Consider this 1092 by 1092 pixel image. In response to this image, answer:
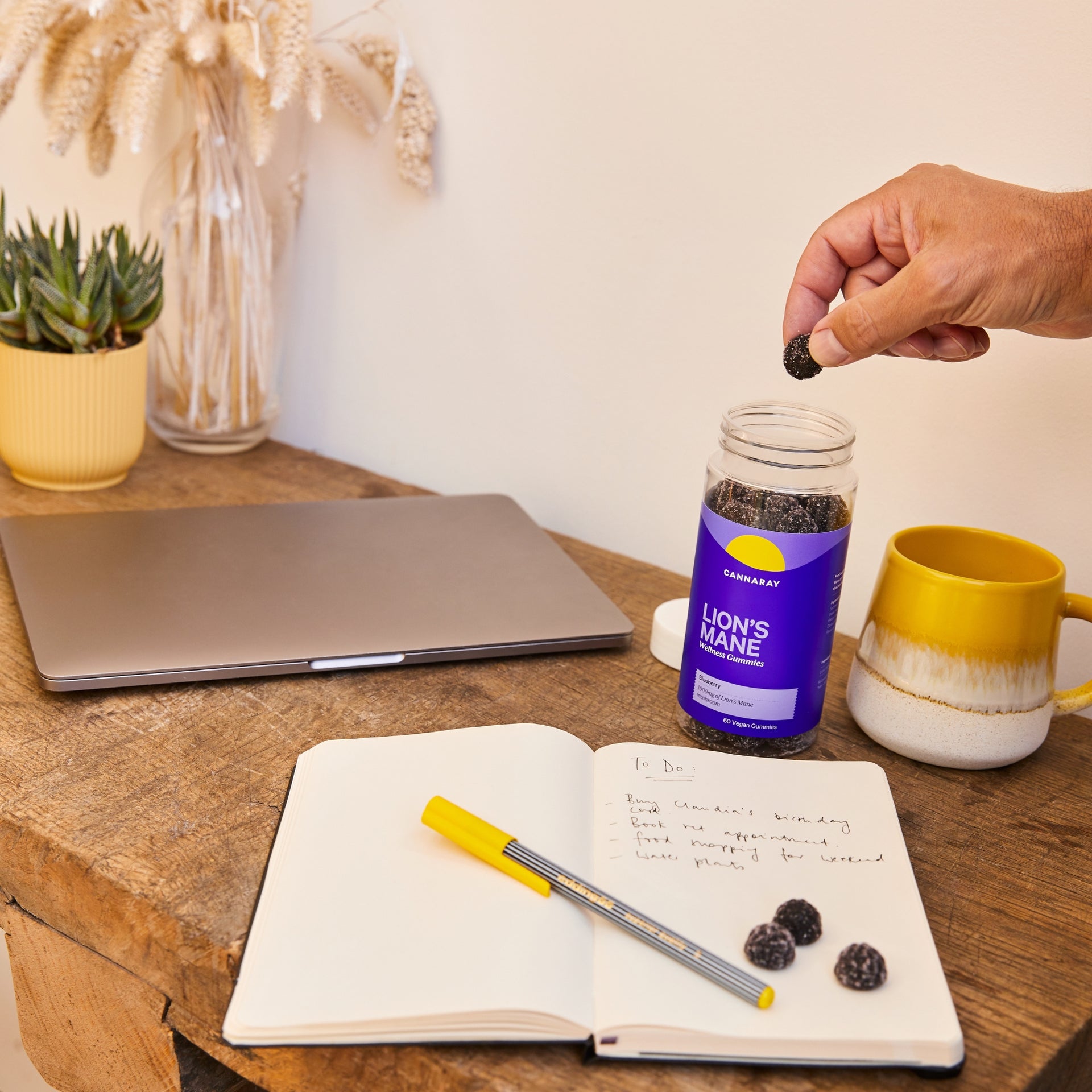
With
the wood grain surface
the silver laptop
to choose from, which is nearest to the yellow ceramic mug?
the silver laptop

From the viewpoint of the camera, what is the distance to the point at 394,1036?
48cm

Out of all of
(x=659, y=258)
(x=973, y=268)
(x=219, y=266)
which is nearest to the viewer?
(x=973, y=268)

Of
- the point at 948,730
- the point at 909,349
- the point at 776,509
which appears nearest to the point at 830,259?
the point at 909,349

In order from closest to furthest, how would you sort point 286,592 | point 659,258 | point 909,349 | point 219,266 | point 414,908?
point 414,908 < point 909,349 < point 286,592 < point 659,258 < point 219,266

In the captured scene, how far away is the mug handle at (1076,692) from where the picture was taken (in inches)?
28.2

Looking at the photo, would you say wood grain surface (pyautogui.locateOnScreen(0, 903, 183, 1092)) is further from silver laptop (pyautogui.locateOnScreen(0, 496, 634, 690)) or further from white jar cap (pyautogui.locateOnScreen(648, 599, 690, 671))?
white jar cap (pyautogui.locateOnScreen(648, 599, 690, 671))

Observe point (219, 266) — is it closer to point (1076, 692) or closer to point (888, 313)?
point (888, 313)

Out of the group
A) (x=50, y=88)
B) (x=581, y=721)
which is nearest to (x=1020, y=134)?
(x=581, y=721)

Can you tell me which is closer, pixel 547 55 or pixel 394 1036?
pixel 394 1036

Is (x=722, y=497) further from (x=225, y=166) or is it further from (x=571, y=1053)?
(x=225, y=166)

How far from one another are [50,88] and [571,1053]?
1.05 m

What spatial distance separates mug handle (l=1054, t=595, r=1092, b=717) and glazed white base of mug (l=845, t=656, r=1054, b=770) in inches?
0.4

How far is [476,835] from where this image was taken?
580mm

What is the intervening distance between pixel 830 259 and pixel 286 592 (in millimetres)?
494
